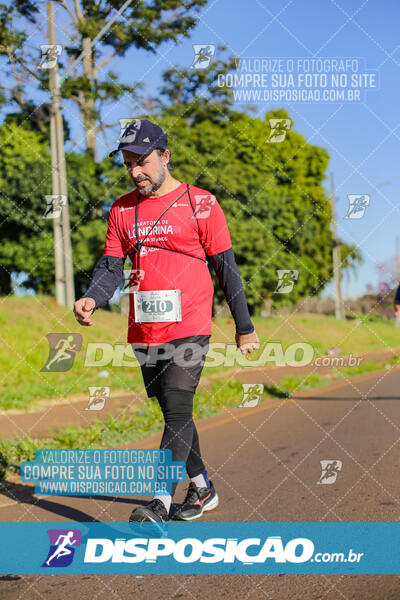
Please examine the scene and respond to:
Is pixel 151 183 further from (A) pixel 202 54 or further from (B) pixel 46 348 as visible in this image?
(B) pixel 46 348

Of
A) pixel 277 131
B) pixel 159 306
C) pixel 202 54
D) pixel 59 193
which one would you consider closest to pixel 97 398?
pixel 277 131

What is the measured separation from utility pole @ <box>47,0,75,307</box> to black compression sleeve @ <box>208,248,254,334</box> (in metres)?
12.4

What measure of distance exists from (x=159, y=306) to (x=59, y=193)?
47.2 ft

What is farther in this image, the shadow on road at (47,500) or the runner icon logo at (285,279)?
the runner icon logo at (285,279)

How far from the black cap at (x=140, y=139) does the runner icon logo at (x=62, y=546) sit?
2278 millimetres

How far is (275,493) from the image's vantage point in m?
5.38

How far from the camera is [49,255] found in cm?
2567

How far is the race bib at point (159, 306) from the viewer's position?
4262 mm

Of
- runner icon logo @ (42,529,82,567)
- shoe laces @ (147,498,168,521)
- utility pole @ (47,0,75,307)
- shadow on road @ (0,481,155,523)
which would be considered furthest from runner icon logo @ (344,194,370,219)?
utility pole @ (47,0,75,307)

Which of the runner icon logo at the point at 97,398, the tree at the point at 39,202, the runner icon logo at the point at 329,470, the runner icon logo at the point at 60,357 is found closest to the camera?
the runner icon logo at the point at 329,470

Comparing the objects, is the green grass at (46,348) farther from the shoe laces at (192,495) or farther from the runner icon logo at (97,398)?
the shoe laces at (192,495)

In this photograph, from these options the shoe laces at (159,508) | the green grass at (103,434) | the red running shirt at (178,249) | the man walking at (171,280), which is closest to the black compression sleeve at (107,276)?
the man walking at (171,280)

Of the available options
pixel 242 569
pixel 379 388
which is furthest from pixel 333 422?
pixel 242 569

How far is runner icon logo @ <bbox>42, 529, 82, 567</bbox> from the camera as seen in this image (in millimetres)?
3997
